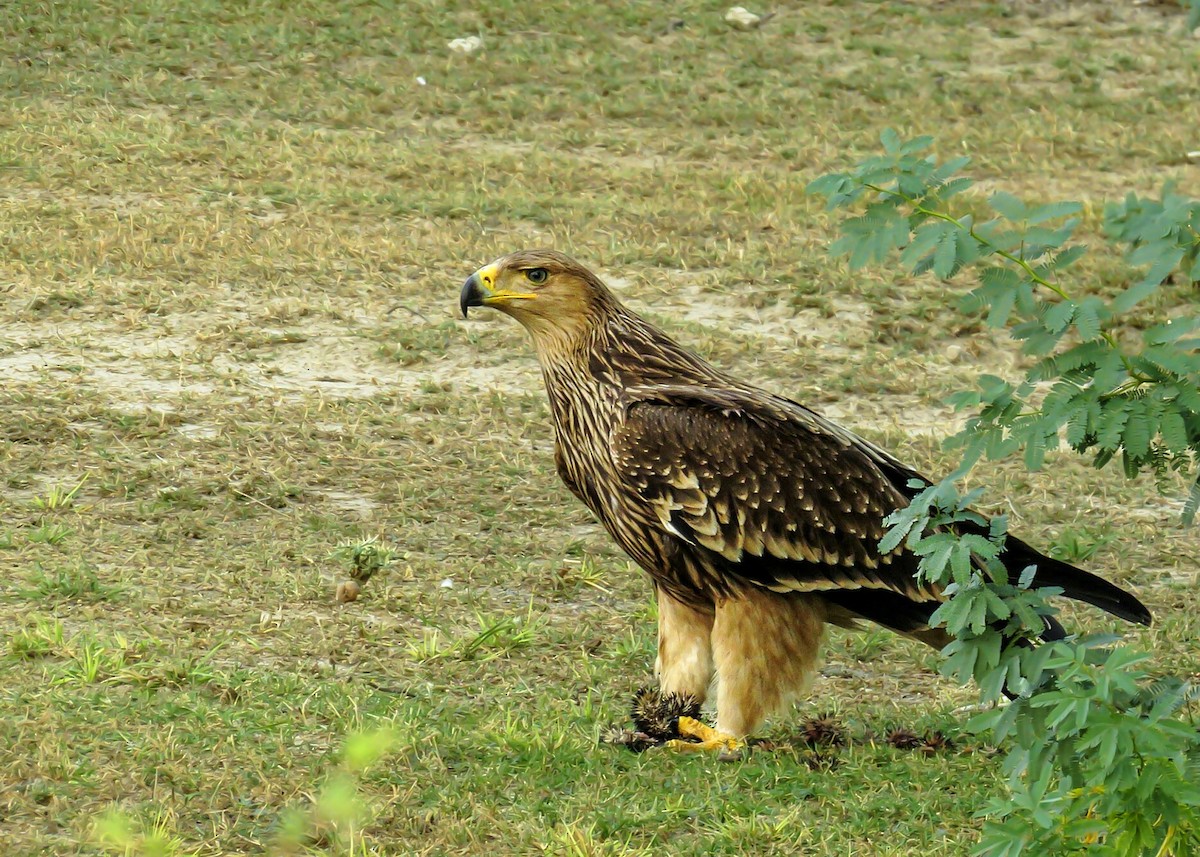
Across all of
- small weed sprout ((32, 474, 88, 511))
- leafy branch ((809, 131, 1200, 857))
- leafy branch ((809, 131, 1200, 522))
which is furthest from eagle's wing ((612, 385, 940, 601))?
small weed sprout ((32, 474, 88, 511))

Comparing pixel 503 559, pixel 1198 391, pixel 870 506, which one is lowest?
pixel 503 559

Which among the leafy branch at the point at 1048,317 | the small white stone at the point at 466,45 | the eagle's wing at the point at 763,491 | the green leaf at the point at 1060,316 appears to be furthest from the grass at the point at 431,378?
the green leaf at the point at 1060,316

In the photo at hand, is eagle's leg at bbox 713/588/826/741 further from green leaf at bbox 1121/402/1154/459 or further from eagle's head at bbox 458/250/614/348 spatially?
green leaf at bbox 1121/402/1154/459

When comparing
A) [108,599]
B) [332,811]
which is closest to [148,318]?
[108,599]

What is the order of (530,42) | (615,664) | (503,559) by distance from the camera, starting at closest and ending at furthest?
(615,664)
(503,559)
(530,42)

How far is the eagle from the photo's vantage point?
436 centimetres

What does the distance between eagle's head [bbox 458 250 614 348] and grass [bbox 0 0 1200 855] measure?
3.37ft

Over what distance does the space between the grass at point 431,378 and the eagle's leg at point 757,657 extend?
16cm

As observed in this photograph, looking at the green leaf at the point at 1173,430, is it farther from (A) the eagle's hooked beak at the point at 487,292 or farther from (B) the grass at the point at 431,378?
(A) the eagle's hooked beak at the point at 487,292

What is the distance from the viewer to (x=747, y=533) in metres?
4.35

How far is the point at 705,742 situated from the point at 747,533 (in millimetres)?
595

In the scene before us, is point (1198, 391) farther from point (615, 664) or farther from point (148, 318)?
point (148, 318)

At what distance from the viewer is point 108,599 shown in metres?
5.19

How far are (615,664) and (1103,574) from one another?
1.96 meters
